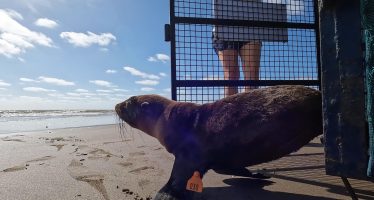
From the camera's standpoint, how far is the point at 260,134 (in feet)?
10.4

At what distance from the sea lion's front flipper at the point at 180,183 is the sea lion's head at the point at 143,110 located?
0.99 m

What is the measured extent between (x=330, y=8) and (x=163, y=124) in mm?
2413

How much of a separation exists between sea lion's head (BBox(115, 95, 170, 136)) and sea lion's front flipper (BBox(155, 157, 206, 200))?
3.24 feet

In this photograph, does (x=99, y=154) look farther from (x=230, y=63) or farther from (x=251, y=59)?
(x=251, y=59)

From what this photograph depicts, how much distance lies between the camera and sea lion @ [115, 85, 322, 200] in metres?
3.05

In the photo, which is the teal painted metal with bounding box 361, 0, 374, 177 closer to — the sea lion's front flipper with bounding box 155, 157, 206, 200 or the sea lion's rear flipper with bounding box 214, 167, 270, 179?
the sea lion's front flipper with bounding box 155, 157, 206, 200

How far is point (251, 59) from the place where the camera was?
5.25 metres

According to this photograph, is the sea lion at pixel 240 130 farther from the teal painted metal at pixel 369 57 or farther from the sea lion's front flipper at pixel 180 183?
the teal painted metal at pixel 369 57

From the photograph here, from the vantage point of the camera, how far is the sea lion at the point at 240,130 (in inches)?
120

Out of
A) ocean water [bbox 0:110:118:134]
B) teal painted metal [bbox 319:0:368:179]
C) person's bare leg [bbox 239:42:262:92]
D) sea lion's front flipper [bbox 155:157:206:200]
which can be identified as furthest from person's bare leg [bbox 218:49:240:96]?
teal painted metal [bbox 319:0:368:179]

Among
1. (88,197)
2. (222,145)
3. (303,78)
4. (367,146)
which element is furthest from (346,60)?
(303,78)

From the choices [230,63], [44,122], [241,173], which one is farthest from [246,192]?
[44,122]

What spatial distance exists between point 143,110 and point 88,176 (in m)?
1.11

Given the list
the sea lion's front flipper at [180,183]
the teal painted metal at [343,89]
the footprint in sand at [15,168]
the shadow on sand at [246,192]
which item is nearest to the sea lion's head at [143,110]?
the sea lion's front flipper at [180,183]
